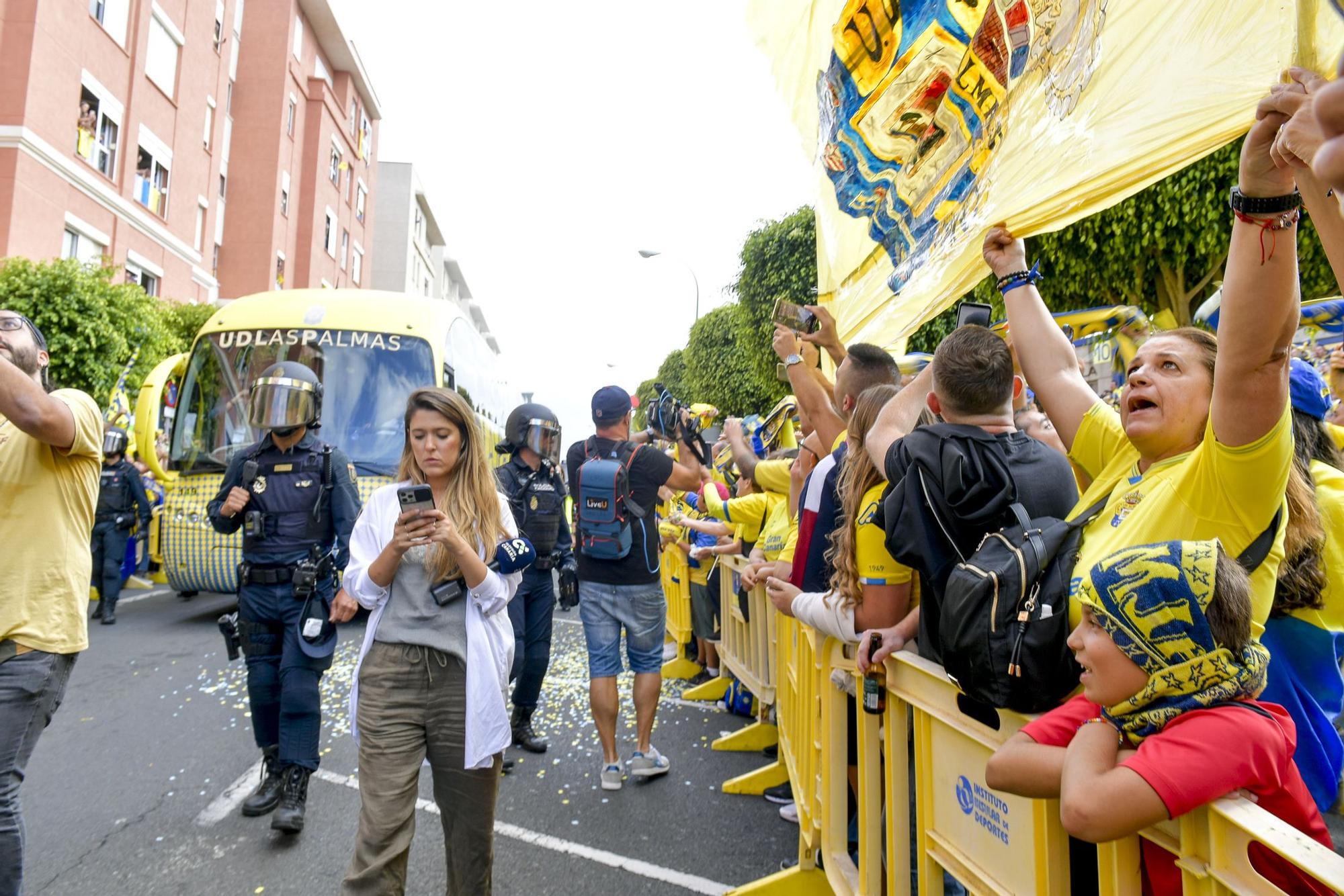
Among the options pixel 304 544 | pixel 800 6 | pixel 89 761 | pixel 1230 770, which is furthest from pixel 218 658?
pixel 1230 770

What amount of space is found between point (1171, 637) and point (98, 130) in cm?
2582

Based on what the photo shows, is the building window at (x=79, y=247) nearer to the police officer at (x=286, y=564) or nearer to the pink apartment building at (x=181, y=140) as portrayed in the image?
the pink apartment building at (x=181, y=140)

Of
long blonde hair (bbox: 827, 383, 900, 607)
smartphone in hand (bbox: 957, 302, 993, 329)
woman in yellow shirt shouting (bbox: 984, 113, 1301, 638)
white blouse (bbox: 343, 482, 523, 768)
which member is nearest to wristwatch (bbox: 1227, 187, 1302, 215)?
woman in yellow shirt shouting (bbox: 984, 113, 1301, 638)

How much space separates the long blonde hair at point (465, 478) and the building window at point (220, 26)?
3083cm

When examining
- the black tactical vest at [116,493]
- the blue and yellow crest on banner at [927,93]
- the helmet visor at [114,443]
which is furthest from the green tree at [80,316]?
the blue and yellow crest on banner at [927,93]

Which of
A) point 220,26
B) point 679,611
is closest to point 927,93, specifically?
point 679,611

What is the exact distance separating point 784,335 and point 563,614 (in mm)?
6684

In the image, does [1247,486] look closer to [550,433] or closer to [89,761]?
[550,433]

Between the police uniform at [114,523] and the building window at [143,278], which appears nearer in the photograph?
the police uniform at [114,523]

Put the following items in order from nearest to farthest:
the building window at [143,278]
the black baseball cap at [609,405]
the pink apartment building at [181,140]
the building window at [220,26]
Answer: the black baseball cap at [609,405]
the pink apartment building at [181,140]
the building window at [143,278]
the building window at [220,26]

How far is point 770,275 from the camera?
1952cm

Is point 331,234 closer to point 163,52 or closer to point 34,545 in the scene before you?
point 163,52

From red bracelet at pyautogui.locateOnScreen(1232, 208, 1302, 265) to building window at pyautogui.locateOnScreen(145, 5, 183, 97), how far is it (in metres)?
27.4

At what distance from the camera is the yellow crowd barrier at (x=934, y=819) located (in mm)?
1186
